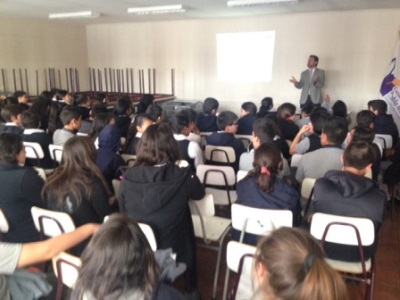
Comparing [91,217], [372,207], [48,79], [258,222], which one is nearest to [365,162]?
[372,207]

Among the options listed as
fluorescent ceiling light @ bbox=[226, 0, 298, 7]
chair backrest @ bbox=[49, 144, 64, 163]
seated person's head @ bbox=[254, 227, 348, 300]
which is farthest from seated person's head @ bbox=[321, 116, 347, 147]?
fluorescent ceiling light @ bbox=[226, 0, 298, 7]

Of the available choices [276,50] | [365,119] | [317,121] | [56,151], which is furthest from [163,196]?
[276,50]

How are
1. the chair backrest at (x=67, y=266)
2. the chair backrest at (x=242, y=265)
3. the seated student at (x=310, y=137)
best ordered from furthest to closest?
the seated student at (x=310, y=137)
the chair backrest at (x=242, y=265)
the chair backrest at (x=67, y=266)

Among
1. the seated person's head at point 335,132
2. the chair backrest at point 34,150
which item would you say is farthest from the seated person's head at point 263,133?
the chair backrest at point 34,150

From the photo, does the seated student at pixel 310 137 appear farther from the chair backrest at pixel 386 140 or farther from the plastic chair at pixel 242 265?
the plastic chair at pixel 242 265

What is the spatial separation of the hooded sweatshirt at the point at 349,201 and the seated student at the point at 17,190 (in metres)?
1.72

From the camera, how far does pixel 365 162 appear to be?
80.9 inches

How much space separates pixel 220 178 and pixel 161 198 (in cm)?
105

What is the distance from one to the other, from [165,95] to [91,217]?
659 cm

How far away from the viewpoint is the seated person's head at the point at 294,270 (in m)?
0.85

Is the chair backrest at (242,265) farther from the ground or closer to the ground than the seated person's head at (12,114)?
closer to the ground

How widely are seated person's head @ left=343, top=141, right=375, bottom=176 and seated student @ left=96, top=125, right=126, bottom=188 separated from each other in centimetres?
172

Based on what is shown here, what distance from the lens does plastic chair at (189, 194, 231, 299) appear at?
2230 millimetres

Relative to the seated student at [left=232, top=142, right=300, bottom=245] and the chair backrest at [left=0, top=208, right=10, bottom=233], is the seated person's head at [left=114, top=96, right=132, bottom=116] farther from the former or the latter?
the seated student at [left=232, top=142, right=300, bottom=245]
